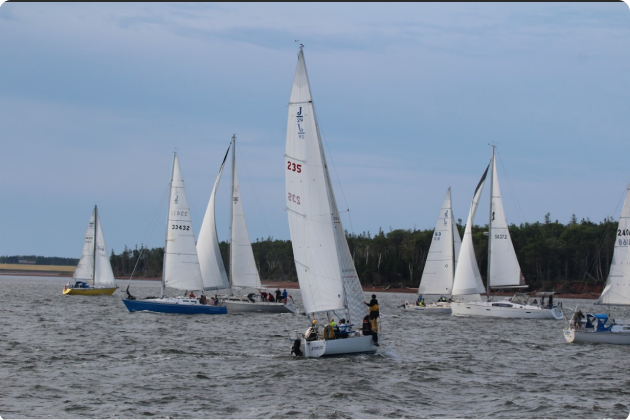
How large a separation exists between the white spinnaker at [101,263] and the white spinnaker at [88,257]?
60 centimetres

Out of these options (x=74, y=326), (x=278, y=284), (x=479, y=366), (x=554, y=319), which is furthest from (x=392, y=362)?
(x=278, y=284)

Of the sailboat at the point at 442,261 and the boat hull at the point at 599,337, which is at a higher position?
the sailboat at the point at 442,261

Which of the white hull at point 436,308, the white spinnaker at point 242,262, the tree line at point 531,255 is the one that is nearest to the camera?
the white spinnaker at point 242,262

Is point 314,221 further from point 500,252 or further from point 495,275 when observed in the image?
point 500,252

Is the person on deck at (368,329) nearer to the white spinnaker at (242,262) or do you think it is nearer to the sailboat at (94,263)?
the white spinnaker at (242,262)

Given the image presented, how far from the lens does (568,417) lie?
21609mm

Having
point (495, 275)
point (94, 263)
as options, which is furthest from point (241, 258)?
point (94, 263)

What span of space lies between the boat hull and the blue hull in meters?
21.7

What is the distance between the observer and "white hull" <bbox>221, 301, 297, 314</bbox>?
55156 millimetres

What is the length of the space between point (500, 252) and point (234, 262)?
713 inches

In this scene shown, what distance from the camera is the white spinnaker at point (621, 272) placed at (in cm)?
3962

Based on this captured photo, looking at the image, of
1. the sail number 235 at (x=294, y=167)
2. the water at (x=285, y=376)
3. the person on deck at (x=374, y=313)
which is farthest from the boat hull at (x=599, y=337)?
the sail number 235 at (x=294, y=167)

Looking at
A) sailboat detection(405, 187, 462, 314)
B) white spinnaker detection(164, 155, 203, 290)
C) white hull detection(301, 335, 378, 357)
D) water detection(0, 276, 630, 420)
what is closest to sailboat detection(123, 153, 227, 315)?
white spinnaker detection(164, 155, 203, 290)

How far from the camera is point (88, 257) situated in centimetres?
8375
